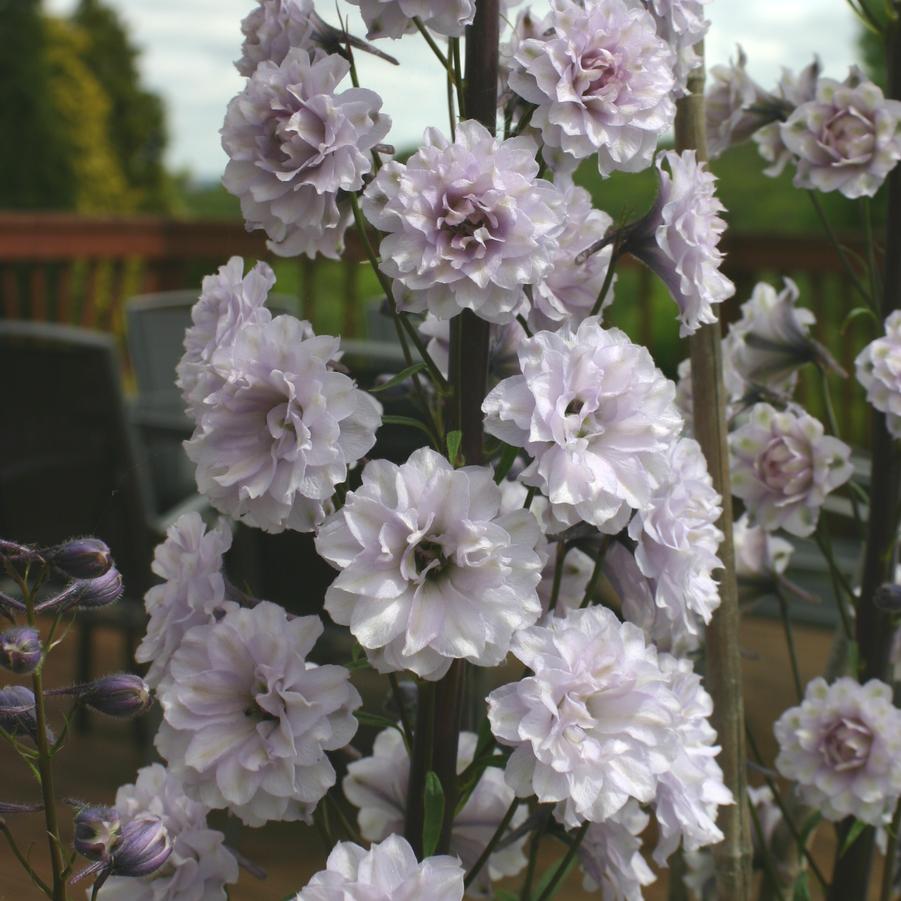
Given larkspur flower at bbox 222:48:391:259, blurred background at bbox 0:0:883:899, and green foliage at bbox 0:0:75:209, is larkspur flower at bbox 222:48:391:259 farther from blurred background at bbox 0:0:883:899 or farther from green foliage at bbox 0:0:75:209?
green foliage at bbox 0:0:75:209

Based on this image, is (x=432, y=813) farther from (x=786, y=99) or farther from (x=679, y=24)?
(x=786, y=99)

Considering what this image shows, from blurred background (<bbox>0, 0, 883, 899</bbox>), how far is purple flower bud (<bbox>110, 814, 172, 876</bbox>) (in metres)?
0.16

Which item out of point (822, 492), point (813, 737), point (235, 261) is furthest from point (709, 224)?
point (813, 737)

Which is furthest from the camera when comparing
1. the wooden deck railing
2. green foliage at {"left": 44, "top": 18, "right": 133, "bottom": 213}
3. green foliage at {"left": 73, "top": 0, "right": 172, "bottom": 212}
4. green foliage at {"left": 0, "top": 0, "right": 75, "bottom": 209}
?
green foliage at {"left": 73, "top": 0, "right": 172, "bottom": 212}

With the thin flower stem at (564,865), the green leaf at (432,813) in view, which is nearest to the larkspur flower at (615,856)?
the thin flower stem at (564,865)

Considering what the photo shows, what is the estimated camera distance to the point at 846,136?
0.93m

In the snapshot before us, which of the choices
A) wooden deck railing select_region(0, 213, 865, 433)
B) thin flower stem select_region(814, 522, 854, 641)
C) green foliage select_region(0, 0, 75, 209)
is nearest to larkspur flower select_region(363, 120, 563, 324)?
thin flower stem select_region(814, 522, 854, 641)

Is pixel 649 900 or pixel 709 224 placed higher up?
pixel 709 224

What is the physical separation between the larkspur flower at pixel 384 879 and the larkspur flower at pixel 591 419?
0.17 meters

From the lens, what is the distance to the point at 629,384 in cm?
60

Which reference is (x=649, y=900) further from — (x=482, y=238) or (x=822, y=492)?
(x=482, y=238)

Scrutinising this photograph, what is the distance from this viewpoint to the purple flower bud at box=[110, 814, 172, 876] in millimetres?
573

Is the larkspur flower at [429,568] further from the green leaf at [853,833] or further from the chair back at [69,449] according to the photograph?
the chair back at [69,449]

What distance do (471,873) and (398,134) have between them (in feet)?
1.39
